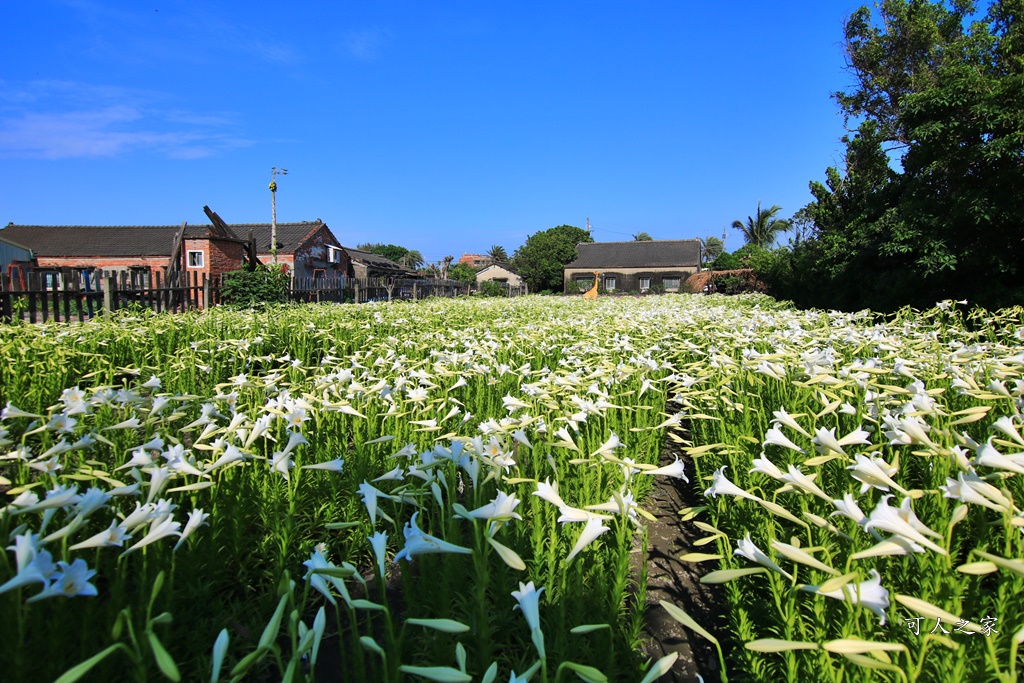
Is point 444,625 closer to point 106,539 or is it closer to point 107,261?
point 106,539

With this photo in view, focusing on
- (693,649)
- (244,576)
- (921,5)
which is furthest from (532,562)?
(921,5)

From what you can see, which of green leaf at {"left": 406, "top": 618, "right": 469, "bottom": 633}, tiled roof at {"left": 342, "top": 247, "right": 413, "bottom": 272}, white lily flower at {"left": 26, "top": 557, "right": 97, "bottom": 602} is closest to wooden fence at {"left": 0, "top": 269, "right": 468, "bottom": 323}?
white lily flower at {"left": 26, "top": 557, "right": 97, "bottom": 602}

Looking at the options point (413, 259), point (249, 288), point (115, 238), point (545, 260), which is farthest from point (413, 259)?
point (249, 288)

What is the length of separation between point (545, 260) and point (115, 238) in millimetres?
43641

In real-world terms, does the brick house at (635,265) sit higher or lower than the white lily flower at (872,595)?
higher

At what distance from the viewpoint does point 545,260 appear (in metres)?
68.6

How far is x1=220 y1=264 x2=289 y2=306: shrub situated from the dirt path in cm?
1252

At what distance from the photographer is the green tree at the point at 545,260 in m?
67.8

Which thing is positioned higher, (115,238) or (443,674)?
(115,238)

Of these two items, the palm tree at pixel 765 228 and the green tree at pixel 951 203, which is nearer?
the green tree at pixel 951 203

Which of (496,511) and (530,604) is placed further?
(496,511)

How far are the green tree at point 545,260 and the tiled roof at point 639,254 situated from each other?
1.79 metres

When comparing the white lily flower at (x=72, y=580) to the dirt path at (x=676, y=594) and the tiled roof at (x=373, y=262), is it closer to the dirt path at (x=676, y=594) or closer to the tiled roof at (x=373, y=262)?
the dirt path at (x=676, y=594)

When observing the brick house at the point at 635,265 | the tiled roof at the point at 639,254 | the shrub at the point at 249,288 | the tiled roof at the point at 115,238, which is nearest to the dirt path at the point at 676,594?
the shrub at the point at 249,288
